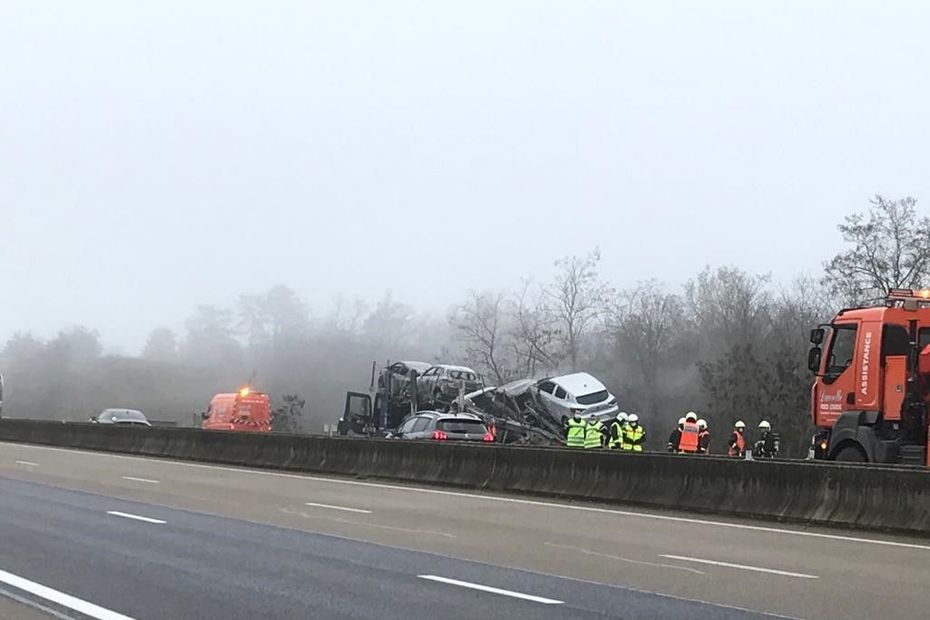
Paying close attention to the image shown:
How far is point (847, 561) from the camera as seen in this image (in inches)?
508

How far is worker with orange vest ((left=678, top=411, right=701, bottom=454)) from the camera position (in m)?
27.4

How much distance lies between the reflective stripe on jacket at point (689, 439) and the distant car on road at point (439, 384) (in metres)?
22.1

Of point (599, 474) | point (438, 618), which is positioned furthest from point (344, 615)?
point (599, 474)

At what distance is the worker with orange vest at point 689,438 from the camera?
27438 mm

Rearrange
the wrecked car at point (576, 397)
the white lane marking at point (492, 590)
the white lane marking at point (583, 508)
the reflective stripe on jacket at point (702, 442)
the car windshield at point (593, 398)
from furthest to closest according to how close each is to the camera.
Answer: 1. the car windshield at point (593, 398)
2. the wrecked car at point (576, 397)
3. the reflective stripe on jacket at point (702, 442)
4. the white lane marking at point (583, 508)
5. the white lane marking at point (492, 590)

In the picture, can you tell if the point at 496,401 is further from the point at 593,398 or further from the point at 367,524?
the point at 367,524

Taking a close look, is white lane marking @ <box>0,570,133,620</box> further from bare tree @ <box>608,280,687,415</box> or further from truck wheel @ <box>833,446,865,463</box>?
bare tree @ <box>608,280,687,415</box>

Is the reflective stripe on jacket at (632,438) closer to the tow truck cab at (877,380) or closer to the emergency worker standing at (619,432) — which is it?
the emergency worker standing at (619,432)

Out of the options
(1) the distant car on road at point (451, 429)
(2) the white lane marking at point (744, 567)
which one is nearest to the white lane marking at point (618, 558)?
(2) the white lane marking at point (744, 567)

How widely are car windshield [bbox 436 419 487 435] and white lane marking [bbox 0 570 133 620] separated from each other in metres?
19.4

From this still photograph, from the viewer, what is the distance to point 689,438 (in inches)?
1080

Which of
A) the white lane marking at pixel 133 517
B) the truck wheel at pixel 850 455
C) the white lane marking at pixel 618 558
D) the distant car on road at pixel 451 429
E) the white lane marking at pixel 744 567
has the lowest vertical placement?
the white lane marking at pixel 133 517

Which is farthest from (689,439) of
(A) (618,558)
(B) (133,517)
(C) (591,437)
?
(A) (618,558)

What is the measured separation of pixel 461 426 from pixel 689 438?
6.30 meters
